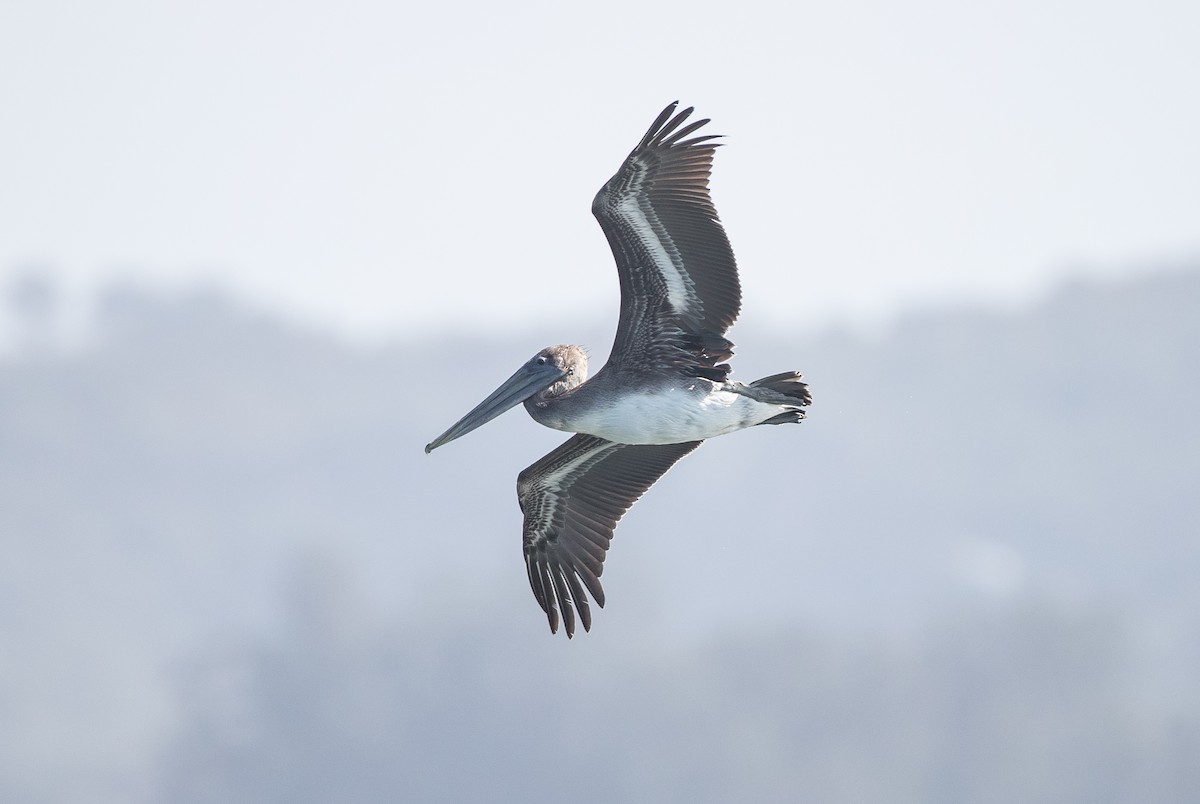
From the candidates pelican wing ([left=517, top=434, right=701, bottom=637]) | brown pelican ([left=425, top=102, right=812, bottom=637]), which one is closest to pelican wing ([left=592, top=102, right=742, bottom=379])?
brown pelican ([left=425, top=102, right=812, bottom=637])

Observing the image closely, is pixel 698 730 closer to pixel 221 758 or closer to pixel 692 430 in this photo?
pixel 221 758

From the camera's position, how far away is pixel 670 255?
16.8 m

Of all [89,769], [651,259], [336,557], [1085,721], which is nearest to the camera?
[651,259]

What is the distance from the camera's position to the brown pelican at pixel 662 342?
16500mm

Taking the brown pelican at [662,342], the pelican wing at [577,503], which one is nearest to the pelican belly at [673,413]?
the brown pelican at [662,342]

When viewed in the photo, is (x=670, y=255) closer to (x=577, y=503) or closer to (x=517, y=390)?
(x=517, y=390)

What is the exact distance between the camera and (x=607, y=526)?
18.6 metres

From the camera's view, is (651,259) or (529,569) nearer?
(651,259)

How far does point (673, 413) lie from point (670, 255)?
137 centimetres

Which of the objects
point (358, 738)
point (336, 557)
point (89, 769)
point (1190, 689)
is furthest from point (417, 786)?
→ point (1190, 689)

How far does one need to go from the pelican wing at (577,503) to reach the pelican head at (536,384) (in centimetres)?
84

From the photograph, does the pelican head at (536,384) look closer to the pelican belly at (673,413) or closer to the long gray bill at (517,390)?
the long gray bill at (517,390)

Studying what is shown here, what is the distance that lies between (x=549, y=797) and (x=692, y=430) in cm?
12778

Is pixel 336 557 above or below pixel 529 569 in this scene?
above
